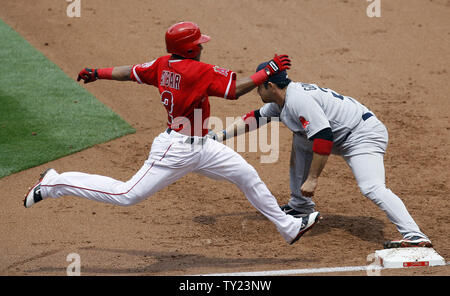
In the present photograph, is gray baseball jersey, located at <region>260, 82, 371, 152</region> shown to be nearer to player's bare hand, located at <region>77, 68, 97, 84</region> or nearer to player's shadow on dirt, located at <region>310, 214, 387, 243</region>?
player's shadow on dirt, located at <region>310, 214, 387, 243</region>

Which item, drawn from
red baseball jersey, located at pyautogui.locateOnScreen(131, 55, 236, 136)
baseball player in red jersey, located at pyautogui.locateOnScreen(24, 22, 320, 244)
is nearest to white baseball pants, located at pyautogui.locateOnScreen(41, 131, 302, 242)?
A: baseball player in red jersey, located at pyautogui.locateOnScreen(24, 22, 320, 244)

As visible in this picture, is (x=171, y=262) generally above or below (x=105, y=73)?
below

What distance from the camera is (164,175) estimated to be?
17.3 feet

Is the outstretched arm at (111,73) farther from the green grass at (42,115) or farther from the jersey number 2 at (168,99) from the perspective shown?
the green grass at (42,115)

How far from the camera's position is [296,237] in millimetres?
5695

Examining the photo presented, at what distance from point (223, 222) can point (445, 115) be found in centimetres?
381

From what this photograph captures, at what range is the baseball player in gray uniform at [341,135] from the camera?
5371 millimetres

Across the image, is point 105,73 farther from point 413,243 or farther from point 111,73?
point 413,243

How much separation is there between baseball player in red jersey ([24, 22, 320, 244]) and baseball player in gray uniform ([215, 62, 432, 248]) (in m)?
0.37

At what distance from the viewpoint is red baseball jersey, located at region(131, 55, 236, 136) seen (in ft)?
16.8

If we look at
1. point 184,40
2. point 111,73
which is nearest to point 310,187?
point 184,40

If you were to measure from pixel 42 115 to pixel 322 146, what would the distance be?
461cm

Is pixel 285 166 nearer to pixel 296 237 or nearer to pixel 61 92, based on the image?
pixel 296 237

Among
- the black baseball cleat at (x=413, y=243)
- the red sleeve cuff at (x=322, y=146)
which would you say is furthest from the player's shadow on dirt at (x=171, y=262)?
the red sleeve cuff at (x=322, y=146)
